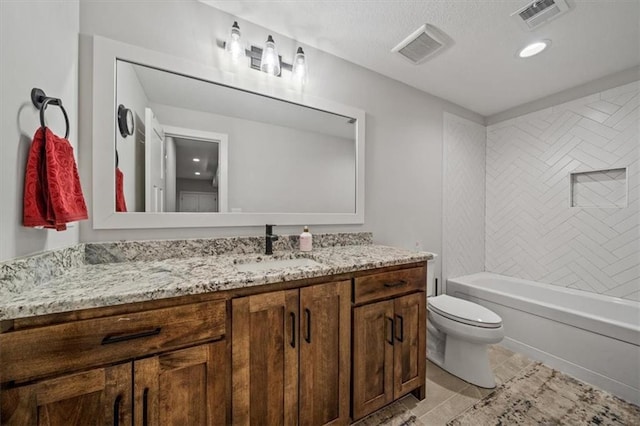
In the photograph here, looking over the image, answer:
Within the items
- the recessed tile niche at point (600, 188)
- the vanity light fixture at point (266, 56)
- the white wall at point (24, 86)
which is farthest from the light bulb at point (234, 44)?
the recessed tile niche at point (600, 188)

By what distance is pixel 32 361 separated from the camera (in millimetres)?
652

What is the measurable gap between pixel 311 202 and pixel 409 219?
105cm

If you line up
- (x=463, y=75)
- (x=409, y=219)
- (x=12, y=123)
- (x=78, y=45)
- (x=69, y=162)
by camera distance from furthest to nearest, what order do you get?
(x=409, y=219), (x=463, y=75), (x=78, y=45), (x=69, y=162), (x=12, y=123)

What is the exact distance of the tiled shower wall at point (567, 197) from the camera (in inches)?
78.0

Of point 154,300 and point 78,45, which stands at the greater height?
point 78,45

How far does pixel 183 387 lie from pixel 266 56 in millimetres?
1750

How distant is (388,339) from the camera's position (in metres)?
1.34

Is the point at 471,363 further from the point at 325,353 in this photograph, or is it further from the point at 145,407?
the point at 145,407

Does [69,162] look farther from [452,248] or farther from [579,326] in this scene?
[579,326]

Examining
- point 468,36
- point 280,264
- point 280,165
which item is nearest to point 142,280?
point 280,264

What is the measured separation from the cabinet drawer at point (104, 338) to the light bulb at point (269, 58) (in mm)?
1411

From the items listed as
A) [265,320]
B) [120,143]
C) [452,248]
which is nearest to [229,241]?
[265,320]

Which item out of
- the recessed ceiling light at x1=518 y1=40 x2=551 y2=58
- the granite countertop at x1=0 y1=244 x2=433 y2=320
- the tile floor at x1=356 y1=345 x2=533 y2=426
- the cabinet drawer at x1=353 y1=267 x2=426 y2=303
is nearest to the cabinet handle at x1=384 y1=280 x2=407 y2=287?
the cabinet drawer at x1=353 y1=267 x2=426 y2=303

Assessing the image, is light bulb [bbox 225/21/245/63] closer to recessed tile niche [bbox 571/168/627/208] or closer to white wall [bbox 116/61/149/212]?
white wall [bbox 116/61/149/212]
